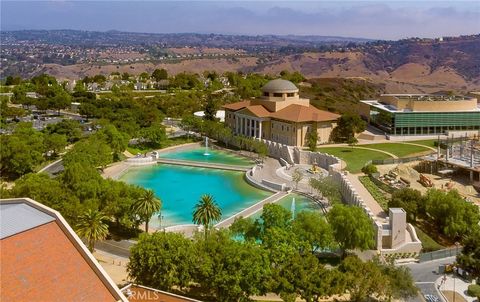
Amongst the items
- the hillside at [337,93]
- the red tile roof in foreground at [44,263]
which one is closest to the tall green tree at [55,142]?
the red tile roof in foreground at [44,263]

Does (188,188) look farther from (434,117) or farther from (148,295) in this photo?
(434,117)

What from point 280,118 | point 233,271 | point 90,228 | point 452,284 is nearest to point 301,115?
point 280,118

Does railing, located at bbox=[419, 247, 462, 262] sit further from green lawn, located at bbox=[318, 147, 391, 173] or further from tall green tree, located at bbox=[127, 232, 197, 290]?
green lawn, located at bbox=[318, 147, 391, 173]

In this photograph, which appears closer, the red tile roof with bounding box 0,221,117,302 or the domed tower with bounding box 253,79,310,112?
the red tile roof with bounding box 0,221,117,302

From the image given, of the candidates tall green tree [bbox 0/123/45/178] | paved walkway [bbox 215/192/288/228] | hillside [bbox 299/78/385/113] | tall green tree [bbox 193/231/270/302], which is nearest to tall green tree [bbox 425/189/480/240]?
paved walkway [bbox 215/192/288/228]

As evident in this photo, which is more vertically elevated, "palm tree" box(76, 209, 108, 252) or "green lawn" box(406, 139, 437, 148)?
"palm tree" box(76, 209, 108, 252)

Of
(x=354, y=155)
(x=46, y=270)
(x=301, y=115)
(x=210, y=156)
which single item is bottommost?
(x=210, y=156)
